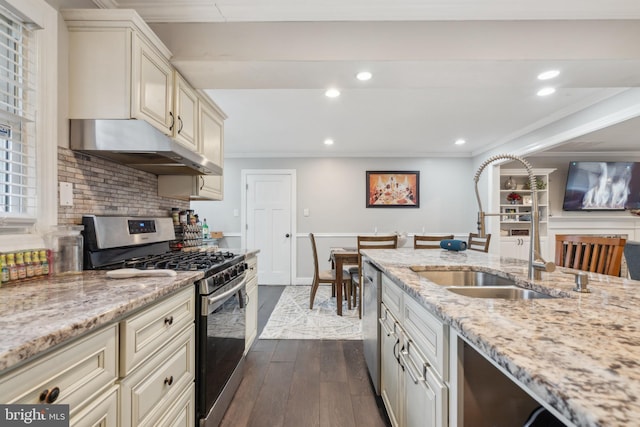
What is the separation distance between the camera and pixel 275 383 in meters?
2.08

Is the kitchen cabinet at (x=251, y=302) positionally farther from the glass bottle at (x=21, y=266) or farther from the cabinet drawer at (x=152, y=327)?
the glass bottle at (x=21, y=266)

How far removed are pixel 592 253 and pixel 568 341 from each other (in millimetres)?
1726

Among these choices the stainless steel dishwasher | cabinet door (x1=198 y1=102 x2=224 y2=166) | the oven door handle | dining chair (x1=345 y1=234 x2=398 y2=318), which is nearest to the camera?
the oven door handle

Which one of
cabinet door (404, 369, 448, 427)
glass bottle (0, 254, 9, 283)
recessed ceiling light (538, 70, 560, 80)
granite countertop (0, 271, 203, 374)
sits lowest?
cabinet door (404, 369, 448, 427)

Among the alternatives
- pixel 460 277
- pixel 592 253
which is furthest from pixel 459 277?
pixel 592 253

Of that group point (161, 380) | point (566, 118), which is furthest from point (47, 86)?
point (566, 118)

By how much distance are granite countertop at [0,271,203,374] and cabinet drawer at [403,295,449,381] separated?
0.98 metres

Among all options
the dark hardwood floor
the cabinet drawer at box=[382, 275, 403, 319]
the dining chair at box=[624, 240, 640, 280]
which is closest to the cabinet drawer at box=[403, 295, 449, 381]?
the cabinet drawer at box=[382, 275, 403, 319]

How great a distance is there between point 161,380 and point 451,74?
2388mm

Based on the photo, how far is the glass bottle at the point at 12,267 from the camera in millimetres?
1134

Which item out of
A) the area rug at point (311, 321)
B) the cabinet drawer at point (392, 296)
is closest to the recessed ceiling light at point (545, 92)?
the cabinet drawer at point (392, 296)

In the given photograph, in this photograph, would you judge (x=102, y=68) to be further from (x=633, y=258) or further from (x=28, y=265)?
(x=633, y=258)

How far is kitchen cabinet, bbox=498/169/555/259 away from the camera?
192 inches

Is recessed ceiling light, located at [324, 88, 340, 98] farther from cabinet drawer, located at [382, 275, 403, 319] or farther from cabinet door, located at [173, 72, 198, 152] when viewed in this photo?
cabinet drawer, located at [382, 275, 403, 319]
